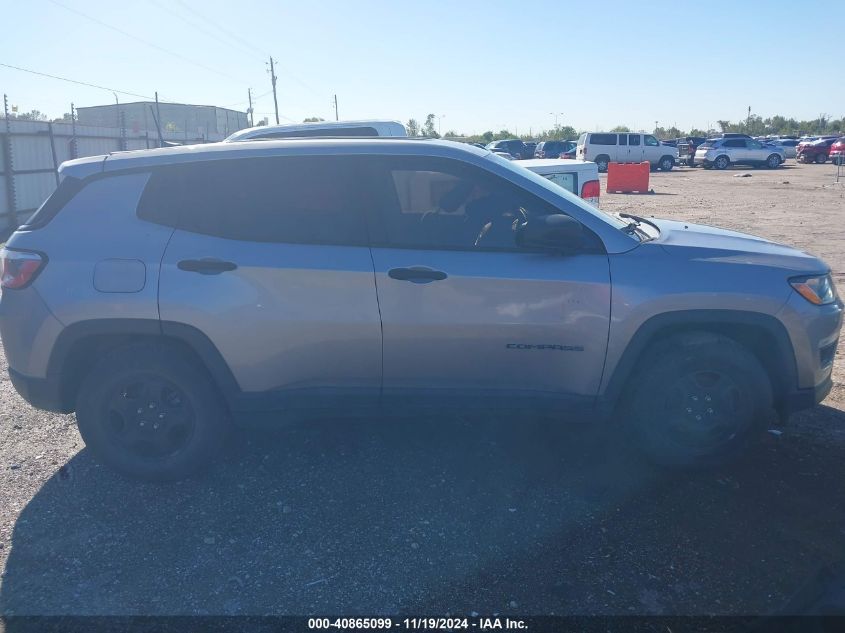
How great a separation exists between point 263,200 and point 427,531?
2.06 m

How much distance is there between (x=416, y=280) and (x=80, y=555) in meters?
2.18

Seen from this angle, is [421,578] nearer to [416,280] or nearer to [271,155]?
[416,280]

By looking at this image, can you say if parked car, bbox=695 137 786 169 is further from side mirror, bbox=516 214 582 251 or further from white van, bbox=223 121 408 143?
side mirror, bbox=516 214 582 251

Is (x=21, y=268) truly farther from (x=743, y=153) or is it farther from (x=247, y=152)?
(x=743, y=153)

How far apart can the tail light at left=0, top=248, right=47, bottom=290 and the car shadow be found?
119 cm

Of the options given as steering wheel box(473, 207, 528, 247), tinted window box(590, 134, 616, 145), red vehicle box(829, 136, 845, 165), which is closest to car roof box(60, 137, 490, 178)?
steering wheel box(473, 207, 528, 247)

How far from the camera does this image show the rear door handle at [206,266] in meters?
4.14

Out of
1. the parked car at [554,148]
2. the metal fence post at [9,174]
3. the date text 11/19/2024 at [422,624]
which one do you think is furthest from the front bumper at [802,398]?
the parked car at [554,148]

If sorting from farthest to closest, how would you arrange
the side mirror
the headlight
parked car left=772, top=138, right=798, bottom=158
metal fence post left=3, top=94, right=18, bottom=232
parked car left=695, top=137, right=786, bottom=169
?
parked car left=772, top=138, right=798, bottom=158 → parked car left=695, top=137, right=786, bottom=169 → metal fence post left=3, top=94, right=18, bottom=232 → the headlight → the side mirror

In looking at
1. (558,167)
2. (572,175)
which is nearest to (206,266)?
(558,167)

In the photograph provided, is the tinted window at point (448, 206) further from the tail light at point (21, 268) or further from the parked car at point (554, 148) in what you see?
the parked car at point (554, 148)

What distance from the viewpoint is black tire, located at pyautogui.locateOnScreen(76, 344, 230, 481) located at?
426 centimetres

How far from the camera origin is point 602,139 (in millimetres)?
38906

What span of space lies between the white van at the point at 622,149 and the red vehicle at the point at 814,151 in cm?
968
